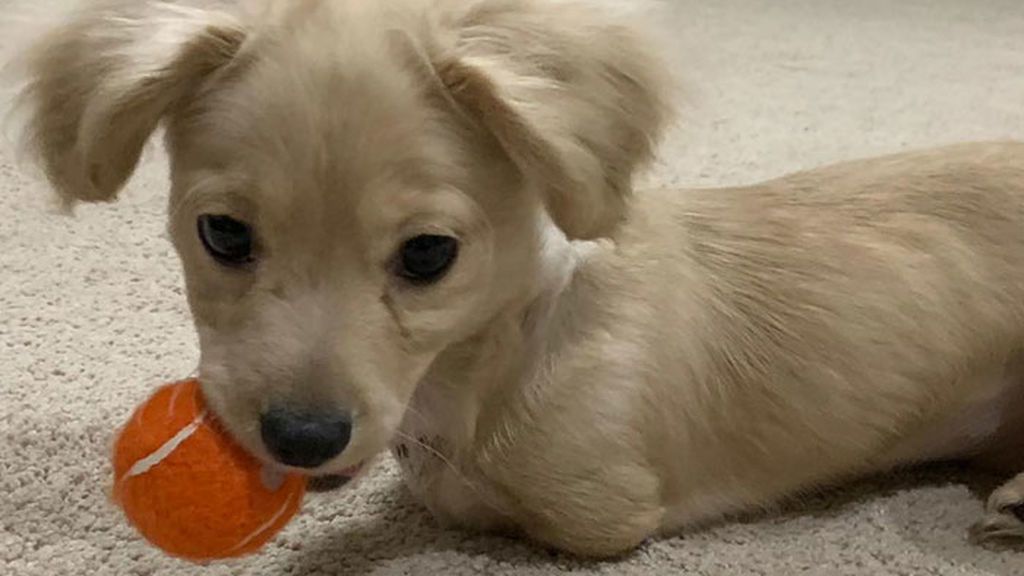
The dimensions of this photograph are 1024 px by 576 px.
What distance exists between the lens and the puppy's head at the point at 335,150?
1022 millimetres

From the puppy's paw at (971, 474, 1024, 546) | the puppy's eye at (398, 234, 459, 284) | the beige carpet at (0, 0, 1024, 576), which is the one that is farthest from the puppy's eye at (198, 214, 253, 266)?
the puppy's paw at (971, 474, 1024, 546)

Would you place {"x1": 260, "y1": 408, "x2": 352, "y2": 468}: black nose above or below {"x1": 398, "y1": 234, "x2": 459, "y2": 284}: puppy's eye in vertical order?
below

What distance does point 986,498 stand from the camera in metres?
1.48

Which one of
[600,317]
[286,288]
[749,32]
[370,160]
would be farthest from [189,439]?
[749,32]

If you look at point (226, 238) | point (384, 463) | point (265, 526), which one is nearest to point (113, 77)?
point (226, 238)

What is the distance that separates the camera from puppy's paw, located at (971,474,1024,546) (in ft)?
4.60

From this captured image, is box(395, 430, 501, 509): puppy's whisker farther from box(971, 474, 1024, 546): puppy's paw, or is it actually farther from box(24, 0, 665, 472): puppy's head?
box(971, 474, 1024, 546): puppy's paw

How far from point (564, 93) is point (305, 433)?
318 mm

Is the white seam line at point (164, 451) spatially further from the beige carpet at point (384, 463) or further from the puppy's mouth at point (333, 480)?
the beige carpet at point (384, 463)

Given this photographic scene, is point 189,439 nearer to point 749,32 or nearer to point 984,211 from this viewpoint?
point 984,211

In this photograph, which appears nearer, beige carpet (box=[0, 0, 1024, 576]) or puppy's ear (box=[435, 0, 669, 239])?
puppy's ear (box=[435, 0, 669, 239])

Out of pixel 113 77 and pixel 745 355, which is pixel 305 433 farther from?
pixel 745 355

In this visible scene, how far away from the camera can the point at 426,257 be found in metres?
1.07

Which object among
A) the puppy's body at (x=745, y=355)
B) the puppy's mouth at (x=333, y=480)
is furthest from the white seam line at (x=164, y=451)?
the puppy's body at (x=745, y=355)
